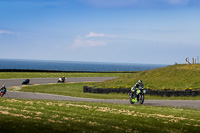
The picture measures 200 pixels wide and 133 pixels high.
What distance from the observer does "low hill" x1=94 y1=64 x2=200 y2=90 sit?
3753 cm

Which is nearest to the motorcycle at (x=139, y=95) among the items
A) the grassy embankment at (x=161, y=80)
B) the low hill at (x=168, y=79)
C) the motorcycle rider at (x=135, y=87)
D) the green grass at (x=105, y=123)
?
the motorcycle rider at (x=135, y=87)

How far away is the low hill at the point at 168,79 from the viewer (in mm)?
37531

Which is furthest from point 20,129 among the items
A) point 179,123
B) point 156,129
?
point 179,123

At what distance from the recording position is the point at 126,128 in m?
12.9

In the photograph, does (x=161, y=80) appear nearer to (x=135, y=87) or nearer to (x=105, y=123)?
(x=135, y=87)

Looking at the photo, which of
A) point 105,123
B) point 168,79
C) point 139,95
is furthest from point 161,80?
point 105,123

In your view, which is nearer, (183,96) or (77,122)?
(77,122)

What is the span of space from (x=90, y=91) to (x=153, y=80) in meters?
9.11

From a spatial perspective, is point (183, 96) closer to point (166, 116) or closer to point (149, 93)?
point (149, 93)

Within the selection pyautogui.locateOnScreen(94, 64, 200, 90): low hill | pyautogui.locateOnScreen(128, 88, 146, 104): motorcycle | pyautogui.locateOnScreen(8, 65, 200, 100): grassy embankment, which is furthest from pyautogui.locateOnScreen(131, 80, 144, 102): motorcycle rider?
pyautogui.locateOnScreen(94, 64, 200, 90): low hill

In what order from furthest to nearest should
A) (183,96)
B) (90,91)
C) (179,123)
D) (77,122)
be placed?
(90,91)
(183,96)
(179,123)
(77,122)

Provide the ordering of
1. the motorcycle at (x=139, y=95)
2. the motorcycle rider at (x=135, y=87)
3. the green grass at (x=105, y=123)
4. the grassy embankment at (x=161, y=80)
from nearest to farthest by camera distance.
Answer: the green grass at (x=105, y=123) → the motorcycle rider at (x=135, y=87) → the motorcycle at (x=139, y=95) → the grassy embankment at (x=161, y=80)

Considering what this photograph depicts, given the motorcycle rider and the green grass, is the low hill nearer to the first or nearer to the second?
the motorcycle rider

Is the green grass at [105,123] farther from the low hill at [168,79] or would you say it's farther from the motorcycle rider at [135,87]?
the low hill at [168,79]
